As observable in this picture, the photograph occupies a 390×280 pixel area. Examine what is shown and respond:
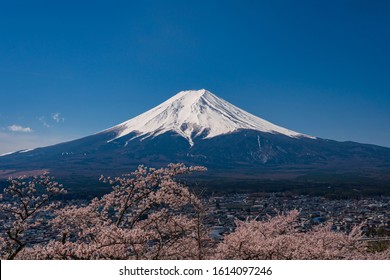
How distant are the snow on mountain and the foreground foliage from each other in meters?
102

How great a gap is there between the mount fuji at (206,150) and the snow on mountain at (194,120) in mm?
309

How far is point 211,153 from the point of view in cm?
10062

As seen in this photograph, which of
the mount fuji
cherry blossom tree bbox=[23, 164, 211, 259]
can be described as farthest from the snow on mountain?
cherry blossom tree bbox=[23, 164, 211, 259]

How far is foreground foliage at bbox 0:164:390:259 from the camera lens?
5188 mm

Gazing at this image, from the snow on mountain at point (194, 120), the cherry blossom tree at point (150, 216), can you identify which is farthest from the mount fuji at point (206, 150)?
the cherry blossom tree at point (150, 216)

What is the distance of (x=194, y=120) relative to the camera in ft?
427

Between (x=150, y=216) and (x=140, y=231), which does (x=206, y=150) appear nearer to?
(x=150, y=216)

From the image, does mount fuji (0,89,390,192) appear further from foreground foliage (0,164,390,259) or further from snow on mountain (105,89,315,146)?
foreground foliage (0,164,390,259)

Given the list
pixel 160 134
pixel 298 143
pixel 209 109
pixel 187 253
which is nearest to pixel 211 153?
pixel 160 134

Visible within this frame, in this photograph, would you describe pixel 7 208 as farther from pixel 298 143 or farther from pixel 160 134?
pixel 298 143

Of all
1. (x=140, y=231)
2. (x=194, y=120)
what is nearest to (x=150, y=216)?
(x=140, y=231)

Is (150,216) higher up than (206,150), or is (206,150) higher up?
(206,150)

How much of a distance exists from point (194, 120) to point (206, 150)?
95.6 ft

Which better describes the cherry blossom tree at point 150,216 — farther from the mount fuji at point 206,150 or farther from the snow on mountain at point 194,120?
the snow on mountain at point 194,120
